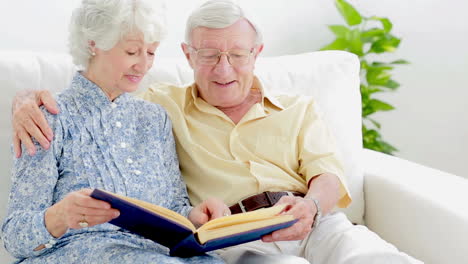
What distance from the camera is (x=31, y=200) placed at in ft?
4.92

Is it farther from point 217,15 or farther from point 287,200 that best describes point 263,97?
point 287,200

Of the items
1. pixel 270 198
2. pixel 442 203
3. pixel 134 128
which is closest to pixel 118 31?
pixel 134 128

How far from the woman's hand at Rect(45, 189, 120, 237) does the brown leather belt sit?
0.55m

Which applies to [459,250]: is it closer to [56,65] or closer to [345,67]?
[345,67]

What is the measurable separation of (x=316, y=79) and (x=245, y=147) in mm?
471

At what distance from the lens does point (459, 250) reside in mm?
1812

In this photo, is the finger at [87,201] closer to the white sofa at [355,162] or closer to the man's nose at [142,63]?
the man's nose at [142,63]

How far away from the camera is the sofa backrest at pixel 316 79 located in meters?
1.98

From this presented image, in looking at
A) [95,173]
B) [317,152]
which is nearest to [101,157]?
[95,173]

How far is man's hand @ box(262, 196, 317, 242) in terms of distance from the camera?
62.3 inches

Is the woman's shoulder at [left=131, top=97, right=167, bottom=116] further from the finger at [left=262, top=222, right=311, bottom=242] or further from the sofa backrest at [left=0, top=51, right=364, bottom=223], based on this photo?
the finger at [left=262, top=222, right=311, bottom=242]

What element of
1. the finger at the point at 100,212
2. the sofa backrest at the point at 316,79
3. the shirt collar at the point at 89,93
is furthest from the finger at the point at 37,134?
the sofa backrest at the point at 316,79

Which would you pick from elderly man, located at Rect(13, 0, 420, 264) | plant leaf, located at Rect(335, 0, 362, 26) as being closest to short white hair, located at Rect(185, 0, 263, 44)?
elderly man, located at Rect(13, 0, 420, 264)

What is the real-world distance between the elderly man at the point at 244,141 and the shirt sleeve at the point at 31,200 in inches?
18.6
